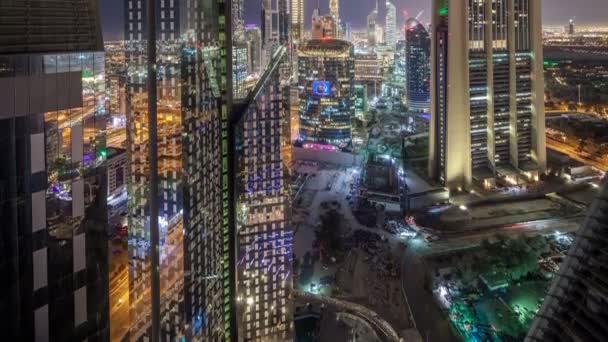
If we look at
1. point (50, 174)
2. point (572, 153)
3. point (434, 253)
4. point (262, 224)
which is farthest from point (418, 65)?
point (50, 174)

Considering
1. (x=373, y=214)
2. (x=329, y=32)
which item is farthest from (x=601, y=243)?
(x=329, y=32)

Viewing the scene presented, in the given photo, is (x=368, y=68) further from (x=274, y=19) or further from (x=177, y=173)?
(x=177, y=173)

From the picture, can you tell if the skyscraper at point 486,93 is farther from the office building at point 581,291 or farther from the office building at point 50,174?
A: the office building at point 50,174

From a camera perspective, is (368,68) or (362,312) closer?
(362,312)

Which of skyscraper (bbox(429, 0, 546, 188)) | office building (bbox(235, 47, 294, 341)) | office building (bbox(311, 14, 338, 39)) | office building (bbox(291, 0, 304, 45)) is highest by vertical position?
office building (bbox(291, 0, 304, 45))

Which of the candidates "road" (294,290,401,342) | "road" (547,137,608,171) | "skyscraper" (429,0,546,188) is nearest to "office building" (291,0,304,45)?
"road" (547,137,608,171)

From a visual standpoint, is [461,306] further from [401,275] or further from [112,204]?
[112,204]

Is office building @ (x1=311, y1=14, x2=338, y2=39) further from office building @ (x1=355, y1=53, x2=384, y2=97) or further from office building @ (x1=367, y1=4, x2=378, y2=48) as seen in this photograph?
office building @ (x1=367, y1=4, x2=378, y2=48)
